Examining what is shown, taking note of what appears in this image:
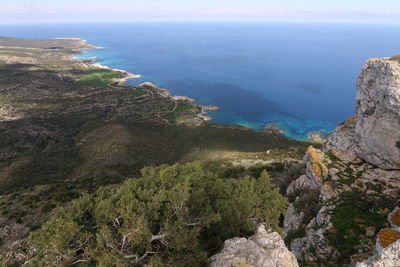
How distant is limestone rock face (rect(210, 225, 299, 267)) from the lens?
10.5 metres

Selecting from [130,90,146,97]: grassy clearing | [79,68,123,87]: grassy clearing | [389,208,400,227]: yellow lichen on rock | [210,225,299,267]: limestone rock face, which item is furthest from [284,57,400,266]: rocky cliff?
[79,68,123,87]: grassy clearing

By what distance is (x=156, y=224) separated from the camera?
15070mm

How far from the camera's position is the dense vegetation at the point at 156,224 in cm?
1263

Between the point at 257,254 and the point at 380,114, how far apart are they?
21.4 meters

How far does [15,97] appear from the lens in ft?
405

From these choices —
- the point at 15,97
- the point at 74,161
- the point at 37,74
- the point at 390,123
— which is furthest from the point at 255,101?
the point at 37,74

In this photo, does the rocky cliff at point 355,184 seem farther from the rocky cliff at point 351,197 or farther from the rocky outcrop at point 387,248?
the rocky outcrop at point 387,248

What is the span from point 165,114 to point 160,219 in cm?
10797

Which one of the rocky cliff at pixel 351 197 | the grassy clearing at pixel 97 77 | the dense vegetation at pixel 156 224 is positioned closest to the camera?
the rocky cliff at pixel 351 197

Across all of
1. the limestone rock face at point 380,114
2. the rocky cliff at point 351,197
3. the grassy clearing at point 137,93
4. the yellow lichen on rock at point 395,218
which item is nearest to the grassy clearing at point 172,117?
the grassy clearing at point 137,93

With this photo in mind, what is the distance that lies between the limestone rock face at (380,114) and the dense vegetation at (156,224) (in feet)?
41.1

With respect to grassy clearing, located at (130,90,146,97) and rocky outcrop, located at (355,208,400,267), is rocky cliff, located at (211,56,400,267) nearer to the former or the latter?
rocky outcrop, located at (355,208,400,267)

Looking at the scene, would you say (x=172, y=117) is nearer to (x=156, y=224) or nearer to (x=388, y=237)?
(x=156, y=224)

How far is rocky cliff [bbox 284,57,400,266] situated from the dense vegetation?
11.1 ft
